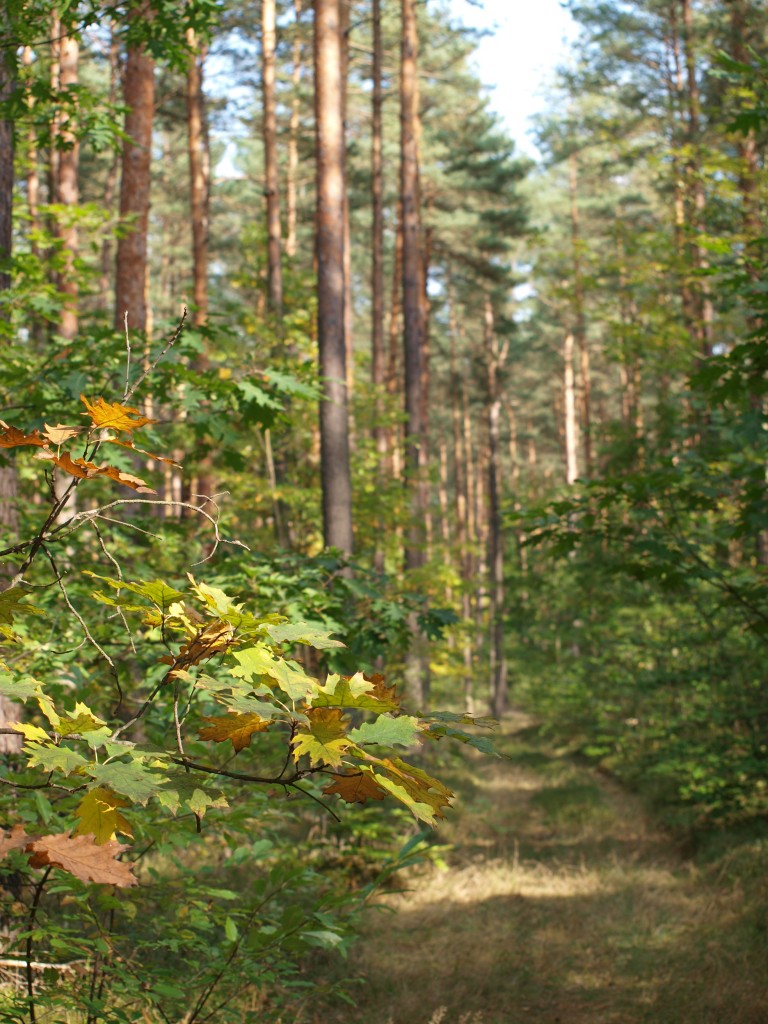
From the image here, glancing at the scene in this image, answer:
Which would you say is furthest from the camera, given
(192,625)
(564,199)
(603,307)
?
(564,199)

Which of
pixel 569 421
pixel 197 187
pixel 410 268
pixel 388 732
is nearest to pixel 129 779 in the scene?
→ pixel 388 732

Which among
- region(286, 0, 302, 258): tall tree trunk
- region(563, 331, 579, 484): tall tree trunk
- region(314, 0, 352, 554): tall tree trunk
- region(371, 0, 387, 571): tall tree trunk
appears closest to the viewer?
region(314, 0, 352, 554): tall tree trunk

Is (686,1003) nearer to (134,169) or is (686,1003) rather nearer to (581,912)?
(581,912)

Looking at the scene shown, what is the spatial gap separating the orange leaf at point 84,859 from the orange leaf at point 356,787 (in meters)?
0.36

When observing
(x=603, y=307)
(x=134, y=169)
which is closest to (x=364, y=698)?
(x=134, y=169)

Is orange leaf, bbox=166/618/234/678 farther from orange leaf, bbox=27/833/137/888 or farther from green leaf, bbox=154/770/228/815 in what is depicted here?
orange leaf, bbox=27/833/137/888

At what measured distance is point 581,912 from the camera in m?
6.67

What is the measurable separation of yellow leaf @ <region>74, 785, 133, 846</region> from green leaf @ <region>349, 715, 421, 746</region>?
0.40 metres

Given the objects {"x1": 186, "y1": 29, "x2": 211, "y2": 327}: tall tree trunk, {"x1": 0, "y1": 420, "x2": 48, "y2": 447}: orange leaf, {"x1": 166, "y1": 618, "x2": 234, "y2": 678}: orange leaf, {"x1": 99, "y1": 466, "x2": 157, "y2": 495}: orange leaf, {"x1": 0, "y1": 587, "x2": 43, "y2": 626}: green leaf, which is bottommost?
{"x1": 166, "y1": 618, "x2": 234, "y2": 678}: orange leaf

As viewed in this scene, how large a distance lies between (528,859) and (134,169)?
8279 millimetres

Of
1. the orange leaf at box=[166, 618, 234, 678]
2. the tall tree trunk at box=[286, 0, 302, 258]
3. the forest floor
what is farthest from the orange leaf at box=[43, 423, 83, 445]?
the tall tree trunk at box=[286, 0, 302, 258]

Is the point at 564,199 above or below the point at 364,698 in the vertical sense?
above

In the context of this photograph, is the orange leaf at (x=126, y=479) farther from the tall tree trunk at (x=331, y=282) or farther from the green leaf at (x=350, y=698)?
the tall tree trunk at (x=331, y=282)

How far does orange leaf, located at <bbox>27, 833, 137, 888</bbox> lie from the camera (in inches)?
53.3
